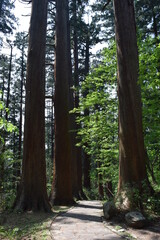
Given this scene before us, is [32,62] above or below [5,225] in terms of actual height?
above

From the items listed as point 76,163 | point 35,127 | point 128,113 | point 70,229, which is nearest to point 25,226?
point 70,229

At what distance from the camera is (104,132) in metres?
8.92

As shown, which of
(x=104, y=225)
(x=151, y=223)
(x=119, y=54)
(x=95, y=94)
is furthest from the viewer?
(x=95, y=94)

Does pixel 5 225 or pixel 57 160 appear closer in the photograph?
pixel 5 225

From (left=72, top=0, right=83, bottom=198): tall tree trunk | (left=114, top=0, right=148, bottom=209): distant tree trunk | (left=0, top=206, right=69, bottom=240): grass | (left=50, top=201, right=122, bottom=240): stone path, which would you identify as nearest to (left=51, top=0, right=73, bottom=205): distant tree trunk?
(left=0, top=206, right=69, bottom=240): grass

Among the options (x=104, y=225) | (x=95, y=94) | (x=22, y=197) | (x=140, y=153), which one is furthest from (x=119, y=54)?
(x=22, y=197)

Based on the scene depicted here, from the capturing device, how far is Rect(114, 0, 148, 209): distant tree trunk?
19.2ft

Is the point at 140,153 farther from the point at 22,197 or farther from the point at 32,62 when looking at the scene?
the point at 32,62

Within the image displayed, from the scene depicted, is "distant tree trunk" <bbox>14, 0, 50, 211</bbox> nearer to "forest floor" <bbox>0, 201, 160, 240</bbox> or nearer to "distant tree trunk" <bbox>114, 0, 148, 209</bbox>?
"forest floor" <bbox>0, 201, 160, 240</bbox>

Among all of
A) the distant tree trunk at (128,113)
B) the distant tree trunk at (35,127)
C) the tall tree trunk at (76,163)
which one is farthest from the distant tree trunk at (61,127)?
the distant tree trunk at (128,113)

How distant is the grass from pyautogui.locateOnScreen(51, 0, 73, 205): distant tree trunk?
2.79m

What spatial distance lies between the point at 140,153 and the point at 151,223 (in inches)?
73.3

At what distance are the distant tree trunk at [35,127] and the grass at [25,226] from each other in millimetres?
600

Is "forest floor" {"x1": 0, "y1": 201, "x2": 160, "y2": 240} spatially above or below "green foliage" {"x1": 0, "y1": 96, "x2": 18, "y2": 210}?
below
